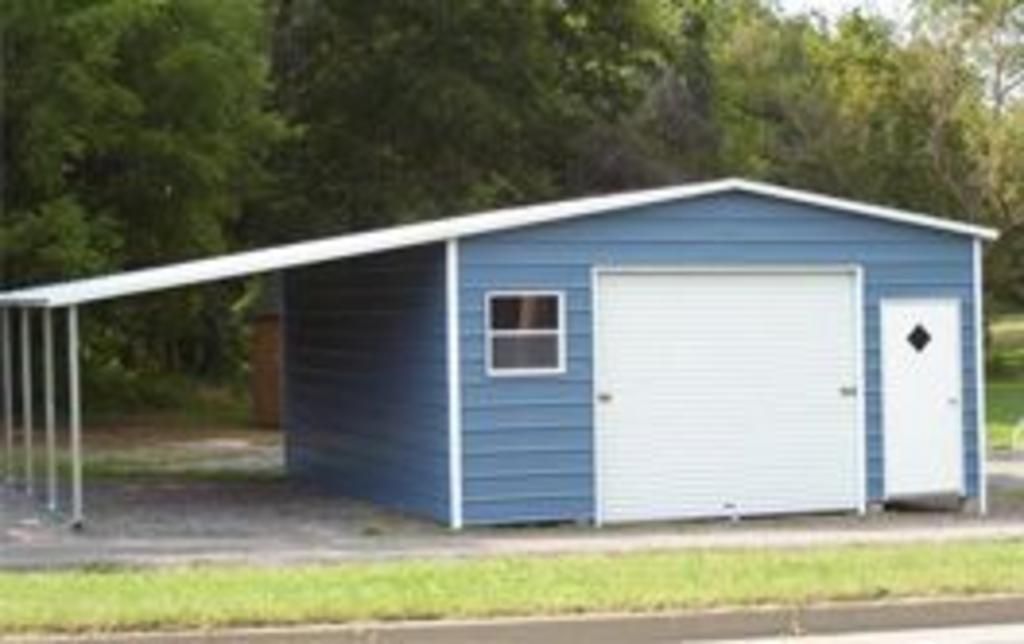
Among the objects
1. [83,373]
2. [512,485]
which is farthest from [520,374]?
[83,373]

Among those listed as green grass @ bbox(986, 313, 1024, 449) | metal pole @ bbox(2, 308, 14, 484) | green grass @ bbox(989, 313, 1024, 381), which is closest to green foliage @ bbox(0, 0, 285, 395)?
metal pole @ bbox(2, 308, 14, 484)

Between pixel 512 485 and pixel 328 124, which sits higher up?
pixel 328 124

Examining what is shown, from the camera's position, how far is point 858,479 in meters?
21.9

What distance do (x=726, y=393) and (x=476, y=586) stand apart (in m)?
8.10

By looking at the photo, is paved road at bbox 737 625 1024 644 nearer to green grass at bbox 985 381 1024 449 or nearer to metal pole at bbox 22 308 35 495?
metal pole at bbox 22 308 35 495

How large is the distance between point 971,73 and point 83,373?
31423 millimetres

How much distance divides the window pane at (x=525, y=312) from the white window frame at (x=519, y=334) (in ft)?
0.11

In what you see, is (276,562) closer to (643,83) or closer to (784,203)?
(784,203)

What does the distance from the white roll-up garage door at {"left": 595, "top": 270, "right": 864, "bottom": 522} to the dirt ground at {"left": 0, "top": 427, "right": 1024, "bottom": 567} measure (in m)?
0.41

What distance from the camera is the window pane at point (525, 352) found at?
20.5 metres

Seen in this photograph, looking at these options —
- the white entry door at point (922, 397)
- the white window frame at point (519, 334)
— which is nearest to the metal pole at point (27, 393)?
the white window frame at point (519, 334)

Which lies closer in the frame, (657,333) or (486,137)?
(657,333)

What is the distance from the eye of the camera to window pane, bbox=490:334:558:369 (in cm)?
2045

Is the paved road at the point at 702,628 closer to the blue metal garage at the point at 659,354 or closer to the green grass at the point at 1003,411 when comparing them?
the blue metal garage at the point at 659,354
